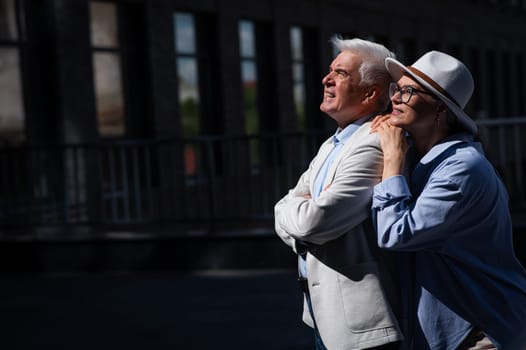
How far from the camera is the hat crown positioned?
2855mm

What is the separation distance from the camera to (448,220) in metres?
2.75

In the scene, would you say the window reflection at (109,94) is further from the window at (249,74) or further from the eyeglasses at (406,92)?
the eyeglasses at (406,92)

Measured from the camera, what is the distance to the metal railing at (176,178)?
9367mm

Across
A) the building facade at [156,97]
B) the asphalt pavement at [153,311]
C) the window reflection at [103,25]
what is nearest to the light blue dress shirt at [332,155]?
the asphalt pavement at [153,311]

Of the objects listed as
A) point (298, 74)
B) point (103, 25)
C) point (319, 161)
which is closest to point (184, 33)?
point (103, 25)

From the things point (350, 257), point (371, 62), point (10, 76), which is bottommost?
point (350, 257)

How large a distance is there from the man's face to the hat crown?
281 millimetres

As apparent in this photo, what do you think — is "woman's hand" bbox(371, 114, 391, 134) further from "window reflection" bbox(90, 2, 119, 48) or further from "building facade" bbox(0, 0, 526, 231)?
"window reflection" bbox(90, 2, 119, 48)

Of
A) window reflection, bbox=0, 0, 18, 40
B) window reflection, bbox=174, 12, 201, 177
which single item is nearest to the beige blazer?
window reflection, bbox=0, 0, 18, 40

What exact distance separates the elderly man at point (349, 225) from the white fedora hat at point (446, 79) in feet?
0.74

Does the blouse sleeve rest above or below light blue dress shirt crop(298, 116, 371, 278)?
below

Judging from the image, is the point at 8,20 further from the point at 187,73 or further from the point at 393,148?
the point at 393,148

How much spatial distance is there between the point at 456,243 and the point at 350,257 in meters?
0.38

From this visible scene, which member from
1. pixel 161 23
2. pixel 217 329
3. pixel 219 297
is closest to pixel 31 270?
pixel 219 297
